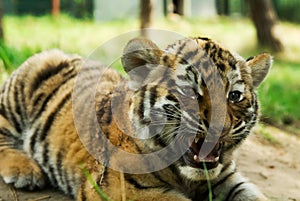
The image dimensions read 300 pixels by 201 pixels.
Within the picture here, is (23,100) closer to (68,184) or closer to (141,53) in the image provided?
(68,184)

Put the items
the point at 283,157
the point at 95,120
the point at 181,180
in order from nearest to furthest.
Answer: the point at 181,180 < the point at 95,120 < the point at 283,157

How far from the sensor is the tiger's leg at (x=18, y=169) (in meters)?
4.19

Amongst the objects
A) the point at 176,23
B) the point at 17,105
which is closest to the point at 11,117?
the point at 17,105

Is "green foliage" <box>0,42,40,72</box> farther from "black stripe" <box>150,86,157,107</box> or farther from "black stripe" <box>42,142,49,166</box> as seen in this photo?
"black stripe" <box>150,86,157,107</box>

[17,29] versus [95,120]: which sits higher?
[95,120]

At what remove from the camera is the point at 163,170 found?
3506mm

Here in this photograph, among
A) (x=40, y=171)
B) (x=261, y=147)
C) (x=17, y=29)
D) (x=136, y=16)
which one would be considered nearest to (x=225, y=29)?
(x=136, y=16)

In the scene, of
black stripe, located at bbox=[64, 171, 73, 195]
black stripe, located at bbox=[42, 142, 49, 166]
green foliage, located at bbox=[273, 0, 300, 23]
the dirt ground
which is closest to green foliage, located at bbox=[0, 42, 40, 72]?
black stripe, located at bbox=[42, 142, 49, 166]

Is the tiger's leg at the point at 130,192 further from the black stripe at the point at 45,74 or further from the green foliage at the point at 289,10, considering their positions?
the green foliage at the point at 289,10

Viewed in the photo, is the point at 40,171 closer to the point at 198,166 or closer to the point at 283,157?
the point at 198,166

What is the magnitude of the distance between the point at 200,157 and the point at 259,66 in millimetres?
758

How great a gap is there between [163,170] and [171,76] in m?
0.55

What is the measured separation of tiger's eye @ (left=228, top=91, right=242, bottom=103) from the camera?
A: 10.7 ft

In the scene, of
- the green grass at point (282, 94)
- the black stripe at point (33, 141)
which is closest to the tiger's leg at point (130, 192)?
the black stripe at point (33, 141)
